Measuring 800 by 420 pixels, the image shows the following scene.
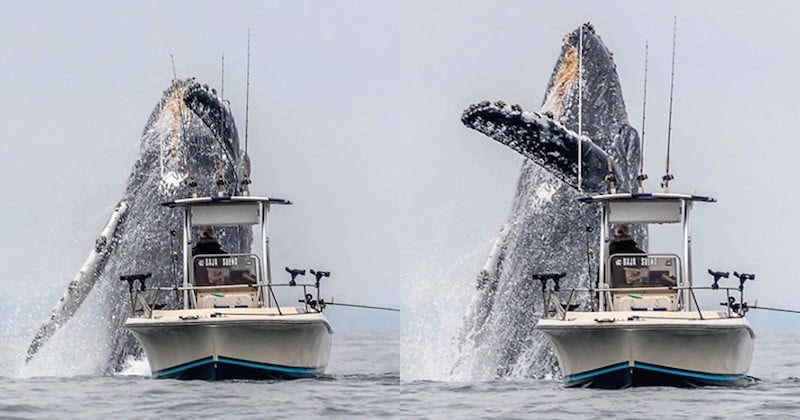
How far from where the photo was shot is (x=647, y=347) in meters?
22.8

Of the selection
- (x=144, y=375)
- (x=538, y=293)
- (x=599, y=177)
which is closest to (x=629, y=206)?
(x=599, y=177)

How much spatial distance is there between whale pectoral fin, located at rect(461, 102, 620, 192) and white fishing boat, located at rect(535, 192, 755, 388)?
80cm

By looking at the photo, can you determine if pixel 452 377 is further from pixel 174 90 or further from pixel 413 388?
pixel 174 90

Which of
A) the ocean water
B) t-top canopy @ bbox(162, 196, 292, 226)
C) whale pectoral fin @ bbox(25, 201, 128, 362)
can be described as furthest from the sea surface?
t-top canopy @ bbox(162, 196, 292, 226)

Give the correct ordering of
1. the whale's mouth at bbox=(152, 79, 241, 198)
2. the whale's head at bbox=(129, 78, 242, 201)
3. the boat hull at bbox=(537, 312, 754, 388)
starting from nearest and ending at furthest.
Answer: the boat hull at bbox=(537, 312, 754, 388)
the whale's head at bbox=(129, 78, 242, 201)
the whale's mouth at bbox=(152, 79, 241, 198)

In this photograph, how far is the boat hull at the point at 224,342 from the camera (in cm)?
2388

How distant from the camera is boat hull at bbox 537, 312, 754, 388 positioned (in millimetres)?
22797

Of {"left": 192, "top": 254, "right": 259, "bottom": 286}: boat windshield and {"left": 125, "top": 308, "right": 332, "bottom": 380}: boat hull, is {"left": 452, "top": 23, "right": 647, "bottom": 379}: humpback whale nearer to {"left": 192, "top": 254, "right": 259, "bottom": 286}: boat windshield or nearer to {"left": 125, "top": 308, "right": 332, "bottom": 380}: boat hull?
{"left": 192, "top": 254, "right": 259, "bottom": 286}: boat windshield

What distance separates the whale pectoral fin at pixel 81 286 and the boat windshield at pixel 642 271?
7904mm

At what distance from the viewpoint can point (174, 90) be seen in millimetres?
29797

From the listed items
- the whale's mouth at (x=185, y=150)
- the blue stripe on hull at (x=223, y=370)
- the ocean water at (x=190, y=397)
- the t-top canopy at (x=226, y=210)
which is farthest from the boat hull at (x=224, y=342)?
the whale's mouth at (x=185, y=150)

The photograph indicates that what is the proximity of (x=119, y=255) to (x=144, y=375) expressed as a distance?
2.73 meters

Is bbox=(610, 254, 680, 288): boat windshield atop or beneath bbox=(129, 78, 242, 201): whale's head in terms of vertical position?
beneath

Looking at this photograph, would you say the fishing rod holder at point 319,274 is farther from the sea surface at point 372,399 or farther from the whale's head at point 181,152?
the whale's head at point 181,152
